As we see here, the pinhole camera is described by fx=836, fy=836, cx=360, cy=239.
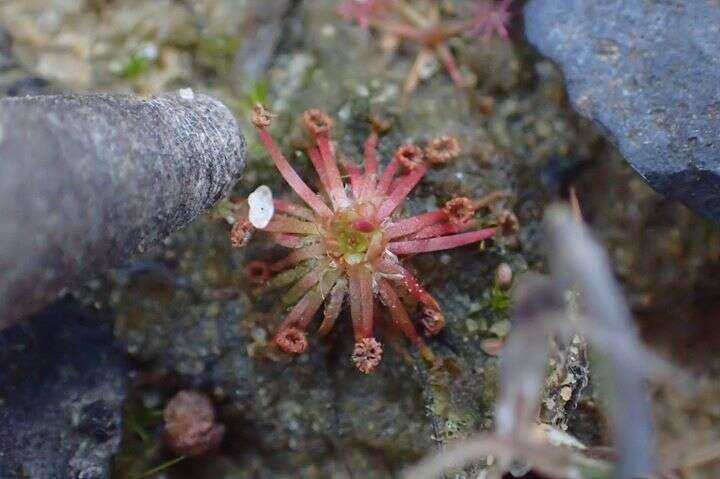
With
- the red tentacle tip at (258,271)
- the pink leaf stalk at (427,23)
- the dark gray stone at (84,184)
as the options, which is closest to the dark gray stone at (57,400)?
the red tentacle tip at (258,271)

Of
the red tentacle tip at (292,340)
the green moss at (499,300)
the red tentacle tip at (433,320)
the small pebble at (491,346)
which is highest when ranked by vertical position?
the green moss at (499,300)

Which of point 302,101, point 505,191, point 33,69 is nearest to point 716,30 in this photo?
point 505,191

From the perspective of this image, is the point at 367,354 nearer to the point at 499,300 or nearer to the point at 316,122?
the point at 499,300

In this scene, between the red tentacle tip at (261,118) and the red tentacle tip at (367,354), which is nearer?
the red tentacle tip at (367,354)

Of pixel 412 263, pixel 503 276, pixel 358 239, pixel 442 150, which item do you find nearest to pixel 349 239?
pixel 358 239

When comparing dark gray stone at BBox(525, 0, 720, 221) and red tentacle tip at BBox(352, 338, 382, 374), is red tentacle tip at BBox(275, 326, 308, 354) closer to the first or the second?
red tentacle tip at BBox(352, 338, 382, 374)

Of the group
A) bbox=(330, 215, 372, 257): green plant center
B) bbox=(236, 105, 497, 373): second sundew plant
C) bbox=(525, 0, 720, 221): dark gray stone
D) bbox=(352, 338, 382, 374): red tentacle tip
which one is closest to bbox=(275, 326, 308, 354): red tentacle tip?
bbox=(236, 105, 497, 373): second sundew plant

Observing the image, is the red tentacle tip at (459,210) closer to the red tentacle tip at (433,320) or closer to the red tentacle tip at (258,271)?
the red tentacle tip at (433,320)
